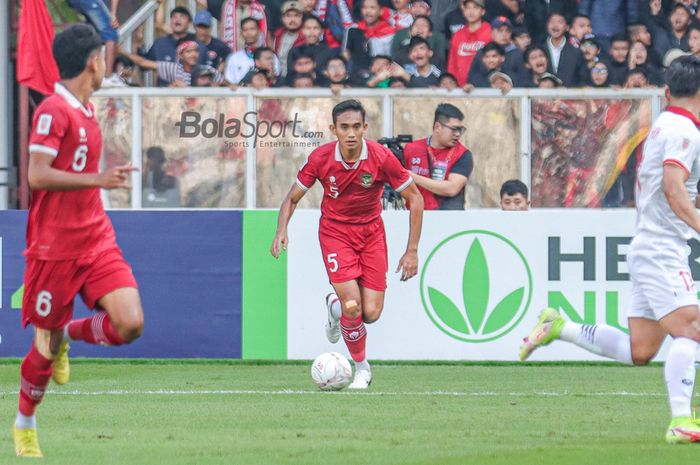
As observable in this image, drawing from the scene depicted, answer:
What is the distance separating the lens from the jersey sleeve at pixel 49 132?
24.4 ft

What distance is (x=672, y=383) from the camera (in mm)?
8125

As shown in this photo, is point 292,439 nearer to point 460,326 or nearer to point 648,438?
point 648,438

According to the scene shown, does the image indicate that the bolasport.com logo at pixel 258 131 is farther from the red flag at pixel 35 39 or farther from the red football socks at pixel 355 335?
the red football socks at pixel 355 335

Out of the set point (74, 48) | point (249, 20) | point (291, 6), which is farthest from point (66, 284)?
point (291, 6)

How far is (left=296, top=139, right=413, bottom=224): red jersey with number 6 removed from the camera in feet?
38.9

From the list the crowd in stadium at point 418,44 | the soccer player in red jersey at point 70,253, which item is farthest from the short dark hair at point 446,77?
the soccer player in red jersey at point 70,253

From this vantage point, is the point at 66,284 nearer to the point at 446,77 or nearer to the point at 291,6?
the point at 446,77

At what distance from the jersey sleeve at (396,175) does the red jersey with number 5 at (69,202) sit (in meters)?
4.40

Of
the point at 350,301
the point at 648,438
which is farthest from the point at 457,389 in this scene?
the point at 648,438

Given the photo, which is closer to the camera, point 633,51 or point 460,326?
point 460,326

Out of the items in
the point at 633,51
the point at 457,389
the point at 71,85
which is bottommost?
the point at 457,389

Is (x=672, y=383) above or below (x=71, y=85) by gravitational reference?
below

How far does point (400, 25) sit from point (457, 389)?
7268 millimetres

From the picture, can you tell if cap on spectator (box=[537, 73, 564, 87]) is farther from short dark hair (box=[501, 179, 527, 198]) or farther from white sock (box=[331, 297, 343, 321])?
white sock (box=[331, 297, 343, 321])
